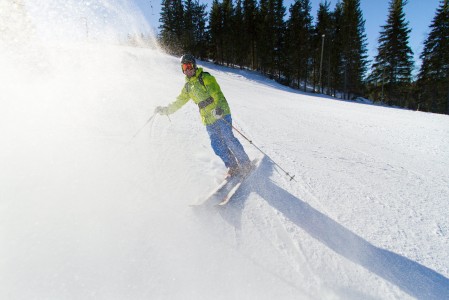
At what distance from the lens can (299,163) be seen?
550 centimetres

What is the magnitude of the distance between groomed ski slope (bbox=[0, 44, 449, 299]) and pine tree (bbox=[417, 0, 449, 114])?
3136 cm

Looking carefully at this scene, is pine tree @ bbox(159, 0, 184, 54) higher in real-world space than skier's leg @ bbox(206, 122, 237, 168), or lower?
higher

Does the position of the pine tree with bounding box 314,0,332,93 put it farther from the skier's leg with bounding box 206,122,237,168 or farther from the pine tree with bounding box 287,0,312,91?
the skier's leg with bounding box 206,122,237,168

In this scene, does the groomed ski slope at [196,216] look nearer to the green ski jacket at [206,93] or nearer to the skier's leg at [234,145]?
the skier's leg at [234,145]

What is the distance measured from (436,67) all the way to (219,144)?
1443 inches

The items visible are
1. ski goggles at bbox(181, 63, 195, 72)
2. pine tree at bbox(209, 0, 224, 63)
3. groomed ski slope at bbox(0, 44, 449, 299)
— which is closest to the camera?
groomed ski slope at bbox(0, 44, 449, 299)

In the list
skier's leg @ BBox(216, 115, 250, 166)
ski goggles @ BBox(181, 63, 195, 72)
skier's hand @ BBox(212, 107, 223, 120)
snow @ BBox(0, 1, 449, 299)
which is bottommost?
snow @ BBox(0, 1, 449, 299)

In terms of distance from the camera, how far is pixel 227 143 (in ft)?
14.8

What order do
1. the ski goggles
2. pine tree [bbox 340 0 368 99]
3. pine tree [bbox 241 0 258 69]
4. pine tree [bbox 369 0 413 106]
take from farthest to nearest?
pine tree [bbox 241 0 258 69]
pine tree [bbox 340 0 368 99]
pine tree [bbox 369 0 413 106]
the ski goggles

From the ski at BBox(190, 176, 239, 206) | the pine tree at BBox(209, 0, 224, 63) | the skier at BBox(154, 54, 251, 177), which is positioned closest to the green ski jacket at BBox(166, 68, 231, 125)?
the skier at BBox(154, 54, 251, 177)

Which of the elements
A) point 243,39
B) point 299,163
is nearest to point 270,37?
point 243,39

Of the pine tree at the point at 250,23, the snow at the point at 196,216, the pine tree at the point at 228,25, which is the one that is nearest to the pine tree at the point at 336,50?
the pine tree at the point at 250,23

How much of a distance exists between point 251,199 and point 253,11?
140 ft

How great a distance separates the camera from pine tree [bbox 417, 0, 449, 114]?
97.3 ft
